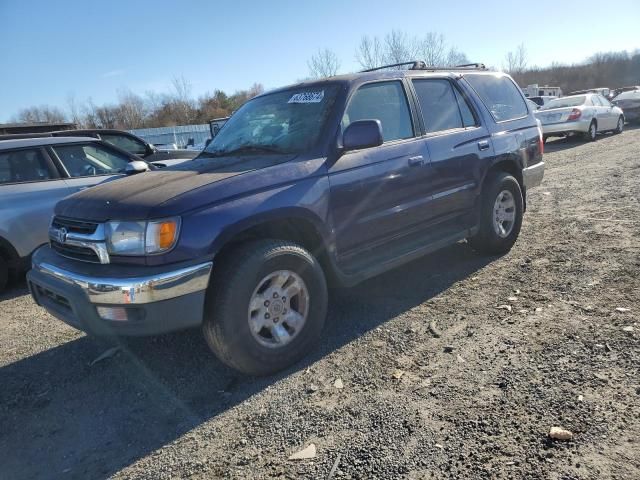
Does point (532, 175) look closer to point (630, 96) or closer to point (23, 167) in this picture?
point (23, 167)

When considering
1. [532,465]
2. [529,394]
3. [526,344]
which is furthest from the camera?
[526,344]

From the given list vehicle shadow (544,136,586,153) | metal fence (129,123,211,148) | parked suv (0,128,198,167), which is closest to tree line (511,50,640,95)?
metal fence (129,123,211,148)

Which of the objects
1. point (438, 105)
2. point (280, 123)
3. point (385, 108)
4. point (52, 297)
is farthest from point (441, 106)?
point (52, 297)

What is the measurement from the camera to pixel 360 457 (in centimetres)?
236

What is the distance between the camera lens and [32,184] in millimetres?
5617

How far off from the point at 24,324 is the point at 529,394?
445cm

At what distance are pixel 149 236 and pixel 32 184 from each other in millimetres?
3703

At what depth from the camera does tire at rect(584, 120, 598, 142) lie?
15.1 m

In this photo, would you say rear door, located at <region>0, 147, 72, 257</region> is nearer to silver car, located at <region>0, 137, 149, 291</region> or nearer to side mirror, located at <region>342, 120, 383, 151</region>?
silver car, located at <region>0, 137, 149, 291</region>

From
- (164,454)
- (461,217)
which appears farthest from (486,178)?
(164,454)

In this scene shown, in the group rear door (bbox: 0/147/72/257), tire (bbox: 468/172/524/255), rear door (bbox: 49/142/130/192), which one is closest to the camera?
tire (bbox: 468/172/524/255)

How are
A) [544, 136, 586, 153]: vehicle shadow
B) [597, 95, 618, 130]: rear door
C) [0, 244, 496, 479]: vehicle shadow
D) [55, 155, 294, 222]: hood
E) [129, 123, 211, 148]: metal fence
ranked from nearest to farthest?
1. [0, 244, 496, 479]: vehicle shadow
2. [55, 155, 294, 222]: hood
3. [544, 136, 586, 153]: vehicle shadow
4. [597, 95, 618, 130]: rear door
5. [129, 123, 211, 148]: metal fence

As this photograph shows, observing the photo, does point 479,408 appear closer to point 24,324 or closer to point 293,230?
point 293,230

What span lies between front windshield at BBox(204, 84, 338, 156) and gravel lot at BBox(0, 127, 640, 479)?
4.99ft
